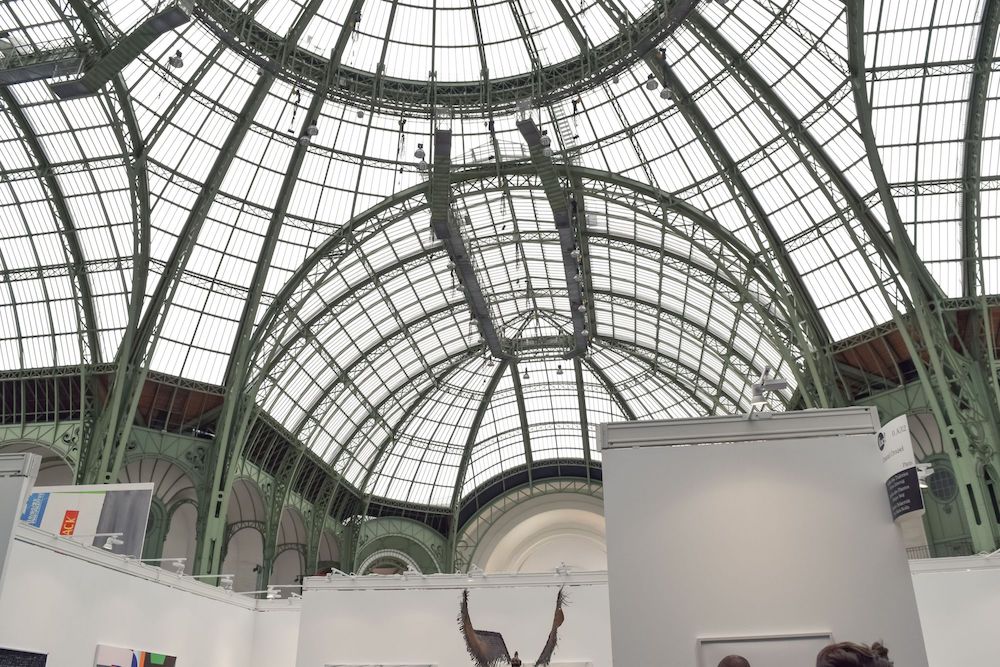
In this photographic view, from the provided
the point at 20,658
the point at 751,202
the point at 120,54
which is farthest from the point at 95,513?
the point at 751,202

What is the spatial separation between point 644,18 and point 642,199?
33.0ft

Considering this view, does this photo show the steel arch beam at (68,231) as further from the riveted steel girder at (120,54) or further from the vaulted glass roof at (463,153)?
the riveted steel girder at (120,54)

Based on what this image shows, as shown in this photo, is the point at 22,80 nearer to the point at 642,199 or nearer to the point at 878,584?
the point at 642,199

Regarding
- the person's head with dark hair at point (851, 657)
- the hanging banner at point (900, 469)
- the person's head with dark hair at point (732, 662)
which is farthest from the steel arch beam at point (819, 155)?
the person's head with dark hair at point (851, 657)

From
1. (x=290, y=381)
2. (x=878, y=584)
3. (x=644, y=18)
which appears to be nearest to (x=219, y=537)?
(x=290, y=381)

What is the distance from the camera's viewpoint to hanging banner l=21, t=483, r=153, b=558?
25906mm

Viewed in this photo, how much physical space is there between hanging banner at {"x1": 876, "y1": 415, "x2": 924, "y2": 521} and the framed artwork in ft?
7.96

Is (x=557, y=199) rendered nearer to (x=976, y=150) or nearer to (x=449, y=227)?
(x=449, y=227)

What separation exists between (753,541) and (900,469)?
8.65 ft

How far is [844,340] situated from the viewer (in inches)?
1497

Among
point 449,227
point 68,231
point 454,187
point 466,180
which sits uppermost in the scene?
point 466,180

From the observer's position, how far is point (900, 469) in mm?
12766

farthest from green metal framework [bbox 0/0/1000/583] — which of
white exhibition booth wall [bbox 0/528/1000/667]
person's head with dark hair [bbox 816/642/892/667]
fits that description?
person's head with dark hair [bbox 816/642/892/667]

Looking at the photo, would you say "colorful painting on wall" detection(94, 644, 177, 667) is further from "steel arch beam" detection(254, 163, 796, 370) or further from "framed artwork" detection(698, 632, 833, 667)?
"framed artwork" detection(698, 632, 833, 667)
